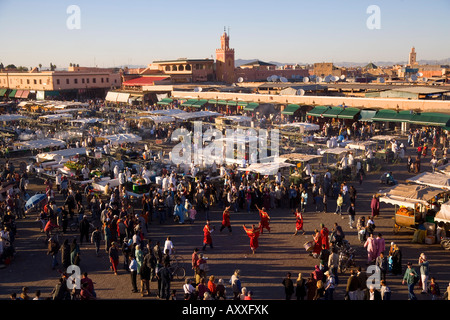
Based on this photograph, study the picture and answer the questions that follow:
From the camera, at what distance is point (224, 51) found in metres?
63.6

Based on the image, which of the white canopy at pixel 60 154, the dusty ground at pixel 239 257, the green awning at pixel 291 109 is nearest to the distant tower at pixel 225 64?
the green awning at pixel 291 109

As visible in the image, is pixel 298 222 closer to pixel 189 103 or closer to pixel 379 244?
pixel 379 244

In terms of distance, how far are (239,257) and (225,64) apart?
55217mm

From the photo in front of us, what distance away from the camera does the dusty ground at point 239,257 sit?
9.80 m

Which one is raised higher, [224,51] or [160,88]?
[224,51]

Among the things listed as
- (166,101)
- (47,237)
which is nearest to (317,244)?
(47,237)

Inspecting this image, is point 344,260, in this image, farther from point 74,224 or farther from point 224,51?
point 224,51

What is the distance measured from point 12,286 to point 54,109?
33519 mm

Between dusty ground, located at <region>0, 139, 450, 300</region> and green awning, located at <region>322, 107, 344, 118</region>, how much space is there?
1807 cm

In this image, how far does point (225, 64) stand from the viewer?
209 feet

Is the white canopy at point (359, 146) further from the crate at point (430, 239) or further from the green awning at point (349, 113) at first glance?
the crate at point (430, 239)

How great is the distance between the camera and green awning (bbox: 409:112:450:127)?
25.9 meters

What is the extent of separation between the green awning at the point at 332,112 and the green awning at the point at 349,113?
32 centimetres
